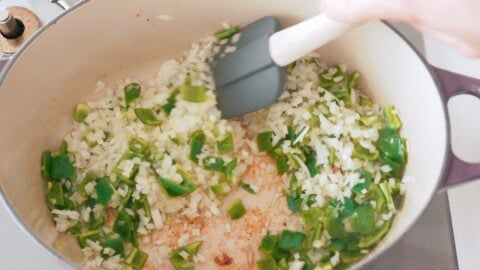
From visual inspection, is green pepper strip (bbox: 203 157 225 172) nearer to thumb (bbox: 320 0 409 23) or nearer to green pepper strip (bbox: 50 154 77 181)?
green pepper strip (bbox: 50 154 77 181)

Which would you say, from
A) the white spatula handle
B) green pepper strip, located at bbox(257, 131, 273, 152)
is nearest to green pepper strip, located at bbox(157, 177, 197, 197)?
green pepper strip, located at bbox(257, 131, 273, 152)

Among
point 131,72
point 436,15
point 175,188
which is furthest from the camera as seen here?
point 131,72

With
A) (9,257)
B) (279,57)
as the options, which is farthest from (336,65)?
(9,257)

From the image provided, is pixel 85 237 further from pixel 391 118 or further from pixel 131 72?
pixel 391 118

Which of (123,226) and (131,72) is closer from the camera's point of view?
(123,226)

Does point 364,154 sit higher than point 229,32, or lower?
lower

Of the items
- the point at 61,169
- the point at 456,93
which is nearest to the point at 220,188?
the point at 61,169

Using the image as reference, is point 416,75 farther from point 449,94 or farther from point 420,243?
point 420,243
